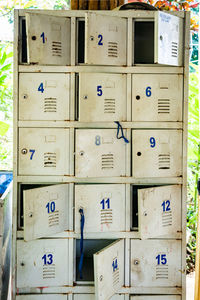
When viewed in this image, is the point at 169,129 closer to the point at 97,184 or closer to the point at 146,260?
the point at 97,184

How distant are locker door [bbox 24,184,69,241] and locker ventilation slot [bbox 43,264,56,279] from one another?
9.4 inches

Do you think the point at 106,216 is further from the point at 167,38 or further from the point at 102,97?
the point at 167,38

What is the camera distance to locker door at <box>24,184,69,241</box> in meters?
2.12

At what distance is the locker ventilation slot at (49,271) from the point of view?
229 centimetres

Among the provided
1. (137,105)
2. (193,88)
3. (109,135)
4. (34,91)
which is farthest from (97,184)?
(193,88)

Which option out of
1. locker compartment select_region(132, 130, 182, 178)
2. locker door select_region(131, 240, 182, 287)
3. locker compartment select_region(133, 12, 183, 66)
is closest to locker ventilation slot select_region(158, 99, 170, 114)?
locker compartment select_region(132, 130, 182, 178)

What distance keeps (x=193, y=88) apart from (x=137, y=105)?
145 cm

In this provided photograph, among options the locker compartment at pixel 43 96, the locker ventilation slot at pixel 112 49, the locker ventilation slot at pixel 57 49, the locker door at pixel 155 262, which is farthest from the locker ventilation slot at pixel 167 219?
the locker ventilation slot at pixel 57 49

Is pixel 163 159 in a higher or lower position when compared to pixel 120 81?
lower

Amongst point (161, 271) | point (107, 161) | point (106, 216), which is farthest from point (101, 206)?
point (161, 271)

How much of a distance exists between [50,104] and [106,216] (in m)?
0.81

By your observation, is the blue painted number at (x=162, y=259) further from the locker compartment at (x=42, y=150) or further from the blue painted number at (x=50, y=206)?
the locker compartment at (x=42, y=150)

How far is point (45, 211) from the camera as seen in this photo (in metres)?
2.19

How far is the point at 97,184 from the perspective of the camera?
2.28 metres
